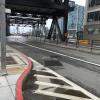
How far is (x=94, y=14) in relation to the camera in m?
54.1

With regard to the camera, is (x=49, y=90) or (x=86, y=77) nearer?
(x=49, y=90)

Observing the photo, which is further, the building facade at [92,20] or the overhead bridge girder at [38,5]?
the building facade at [92,20]

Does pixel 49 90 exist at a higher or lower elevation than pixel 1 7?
lower

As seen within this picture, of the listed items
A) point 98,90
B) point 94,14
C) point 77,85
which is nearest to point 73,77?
point 77,85

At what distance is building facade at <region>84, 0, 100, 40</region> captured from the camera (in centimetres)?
5208

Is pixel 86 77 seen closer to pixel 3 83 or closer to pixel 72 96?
pixel 72 96

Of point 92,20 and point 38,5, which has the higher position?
point 38,5

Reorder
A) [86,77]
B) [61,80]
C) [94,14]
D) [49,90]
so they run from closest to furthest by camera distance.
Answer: [49,90], [61,80], [86,77], [94,14]

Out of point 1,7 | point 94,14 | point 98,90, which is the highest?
point 94,14

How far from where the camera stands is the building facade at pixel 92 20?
5208 cm

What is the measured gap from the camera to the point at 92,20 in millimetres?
54781

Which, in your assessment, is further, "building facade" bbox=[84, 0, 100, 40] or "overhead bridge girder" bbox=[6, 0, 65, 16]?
"building facade" bbox=[84, 0, 100, 40]

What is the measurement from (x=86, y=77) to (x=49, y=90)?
9.24 feet

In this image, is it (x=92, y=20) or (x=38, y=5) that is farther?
(x=92, y=20)
